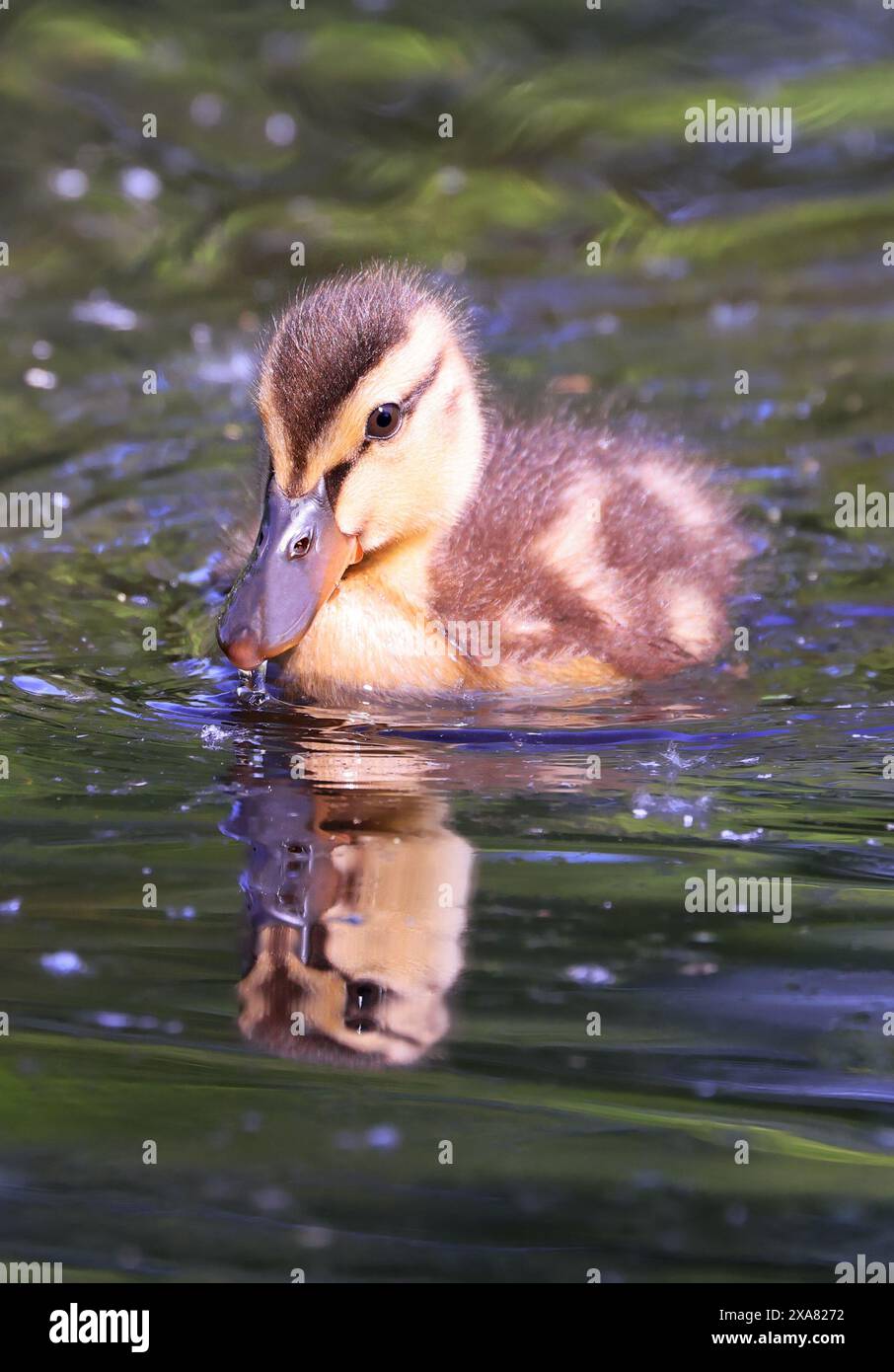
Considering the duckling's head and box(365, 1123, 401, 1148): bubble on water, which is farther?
the duckling's head

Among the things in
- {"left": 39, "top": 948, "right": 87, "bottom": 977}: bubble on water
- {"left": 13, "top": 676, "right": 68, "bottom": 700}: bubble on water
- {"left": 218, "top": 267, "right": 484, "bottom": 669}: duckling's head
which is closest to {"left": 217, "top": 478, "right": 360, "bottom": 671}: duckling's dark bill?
{"left": 218, "top": 267, "right": 484, "bottom": 669}: duckling's head

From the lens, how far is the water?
213 cm

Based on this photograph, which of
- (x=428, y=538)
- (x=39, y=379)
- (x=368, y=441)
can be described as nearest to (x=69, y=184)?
(x=39, y=379)

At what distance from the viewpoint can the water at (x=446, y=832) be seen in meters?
2.13

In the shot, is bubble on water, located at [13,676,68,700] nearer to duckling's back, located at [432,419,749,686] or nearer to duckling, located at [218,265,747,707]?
duckling, located at [218,265,747,707]

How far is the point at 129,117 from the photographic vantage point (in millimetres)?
7066

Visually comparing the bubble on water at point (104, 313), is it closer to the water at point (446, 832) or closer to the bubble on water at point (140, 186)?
the water at point (446, 832)

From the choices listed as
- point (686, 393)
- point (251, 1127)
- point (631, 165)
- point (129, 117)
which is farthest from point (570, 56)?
point (251, 1127)

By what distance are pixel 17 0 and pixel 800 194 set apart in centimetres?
312

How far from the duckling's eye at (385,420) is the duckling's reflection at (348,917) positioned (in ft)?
2.37

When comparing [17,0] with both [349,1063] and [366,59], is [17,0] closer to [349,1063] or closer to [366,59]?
[366,59]

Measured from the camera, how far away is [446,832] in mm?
2959

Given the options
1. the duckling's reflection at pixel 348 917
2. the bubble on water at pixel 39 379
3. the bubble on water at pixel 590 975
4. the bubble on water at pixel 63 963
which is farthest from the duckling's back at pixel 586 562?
the bubble on water at pixel 39 379

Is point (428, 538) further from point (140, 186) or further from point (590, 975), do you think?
point (140, 186)
